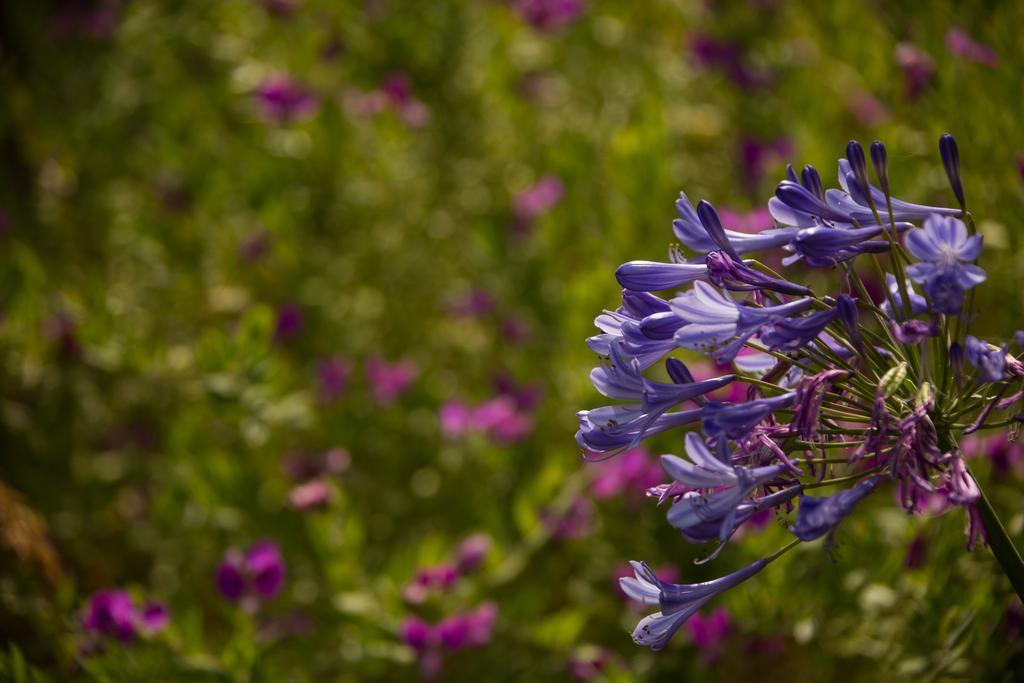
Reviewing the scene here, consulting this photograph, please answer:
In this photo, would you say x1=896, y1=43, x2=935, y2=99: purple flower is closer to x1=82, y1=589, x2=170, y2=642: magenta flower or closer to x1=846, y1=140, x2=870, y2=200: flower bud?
x1=846, y1=140, x2=870, y2=200: flower bud

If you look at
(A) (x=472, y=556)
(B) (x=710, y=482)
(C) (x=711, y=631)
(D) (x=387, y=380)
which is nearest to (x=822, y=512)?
(B) (x=710, y=482)

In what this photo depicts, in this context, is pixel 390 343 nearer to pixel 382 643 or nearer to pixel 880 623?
pixel 382 643

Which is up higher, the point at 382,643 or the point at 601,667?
the point at 382,643

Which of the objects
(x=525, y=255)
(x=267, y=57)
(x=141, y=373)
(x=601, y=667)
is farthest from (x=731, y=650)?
(x=267, y=57)

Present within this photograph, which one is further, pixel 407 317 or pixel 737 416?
pixel 407 317

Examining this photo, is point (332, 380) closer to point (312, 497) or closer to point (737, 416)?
point (312, 497)
